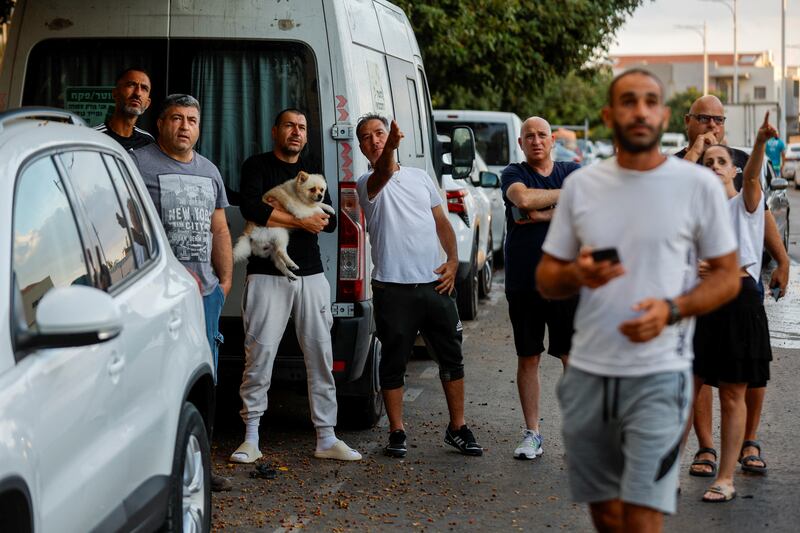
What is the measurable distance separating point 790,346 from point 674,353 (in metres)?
7.88

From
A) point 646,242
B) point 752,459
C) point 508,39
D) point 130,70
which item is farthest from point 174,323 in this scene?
point 508,39

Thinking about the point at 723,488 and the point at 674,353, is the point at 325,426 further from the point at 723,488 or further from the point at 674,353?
the point at 674,353

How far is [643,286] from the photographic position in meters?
3.97

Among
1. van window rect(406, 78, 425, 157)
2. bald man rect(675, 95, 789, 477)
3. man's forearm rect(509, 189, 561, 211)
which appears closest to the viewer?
bald man rect(675, 95, 789, 477)

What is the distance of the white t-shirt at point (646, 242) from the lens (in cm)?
397

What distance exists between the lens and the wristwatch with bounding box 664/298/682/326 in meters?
3.90

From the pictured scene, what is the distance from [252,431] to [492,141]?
410 inches

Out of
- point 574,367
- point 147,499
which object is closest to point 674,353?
point 574,367

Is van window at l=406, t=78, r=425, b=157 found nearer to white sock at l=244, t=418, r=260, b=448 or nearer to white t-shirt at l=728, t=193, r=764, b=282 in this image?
white sock at l=244, t=418, r=260, b=448

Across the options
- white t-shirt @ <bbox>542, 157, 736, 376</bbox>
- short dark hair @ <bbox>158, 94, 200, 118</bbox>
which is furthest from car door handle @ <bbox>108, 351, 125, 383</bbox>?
short dark hair @ <bbox>158, 94, 200, 118</bbox>

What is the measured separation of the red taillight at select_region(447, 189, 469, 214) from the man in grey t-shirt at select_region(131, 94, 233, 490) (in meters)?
5.33

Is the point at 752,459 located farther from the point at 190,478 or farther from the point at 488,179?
the point at 488,179

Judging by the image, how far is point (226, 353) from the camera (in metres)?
7.57

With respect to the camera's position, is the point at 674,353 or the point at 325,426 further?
the point at 325,426
